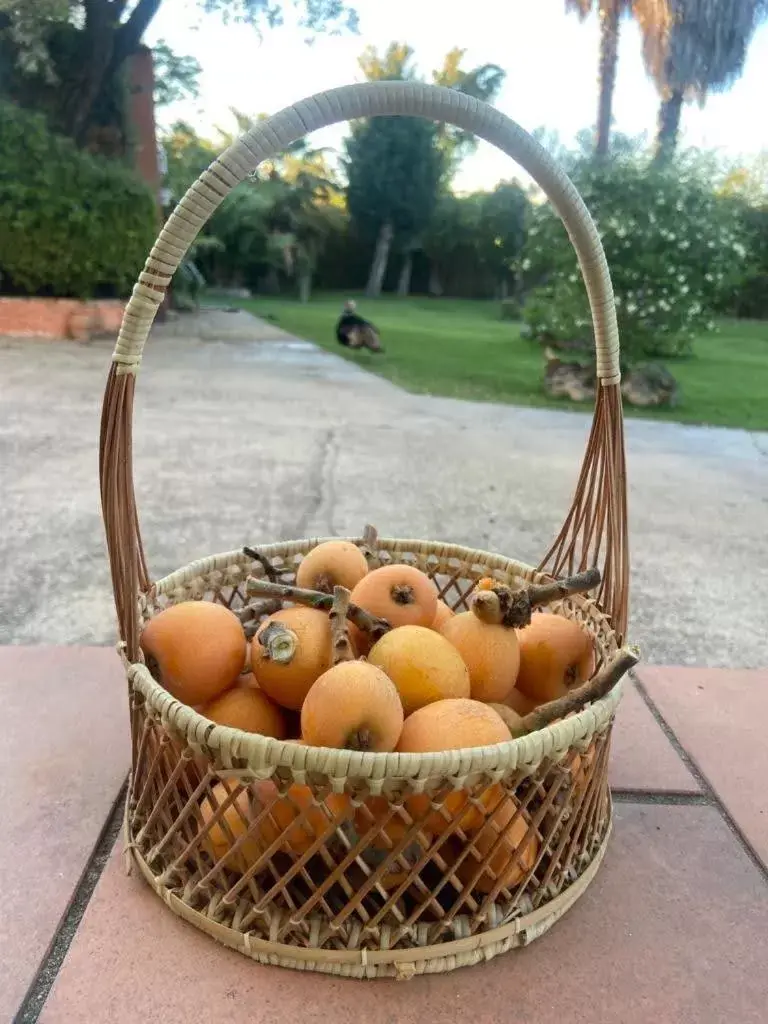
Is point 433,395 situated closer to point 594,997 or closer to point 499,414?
point 499,414

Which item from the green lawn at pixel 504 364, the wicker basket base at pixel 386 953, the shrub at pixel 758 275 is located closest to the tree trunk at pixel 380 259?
the green lawn at pixel 504 364

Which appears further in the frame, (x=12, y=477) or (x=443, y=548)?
(x=12, y=477)

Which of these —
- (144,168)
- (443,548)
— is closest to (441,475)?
(443,548)

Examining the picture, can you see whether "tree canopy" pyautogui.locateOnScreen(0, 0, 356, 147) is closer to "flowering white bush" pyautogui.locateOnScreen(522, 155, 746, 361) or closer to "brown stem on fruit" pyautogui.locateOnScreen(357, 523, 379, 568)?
"flowering white bush" pyautogui.locateOnScreen(522, 155, 746, 361)

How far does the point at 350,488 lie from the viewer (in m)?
2.97

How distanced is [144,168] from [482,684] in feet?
30.4

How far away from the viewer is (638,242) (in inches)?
255

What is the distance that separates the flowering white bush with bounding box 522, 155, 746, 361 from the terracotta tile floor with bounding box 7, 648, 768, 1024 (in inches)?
233

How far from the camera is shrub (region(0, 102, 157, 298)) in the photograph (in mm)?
6773

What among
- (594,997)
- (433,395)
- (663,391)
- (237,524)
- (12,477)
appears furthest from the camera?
(663,391)

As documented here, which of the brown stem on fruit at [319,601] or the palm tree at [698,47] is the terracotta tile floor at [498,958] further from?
the palm tree at [698,47]

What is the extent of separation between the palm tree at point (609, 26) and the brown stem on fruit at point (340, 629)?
1323cm

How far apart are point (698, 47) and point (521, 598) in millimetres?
14443

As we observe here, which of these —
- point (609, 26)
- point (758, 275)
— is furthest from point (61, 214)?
point (758, 275)
